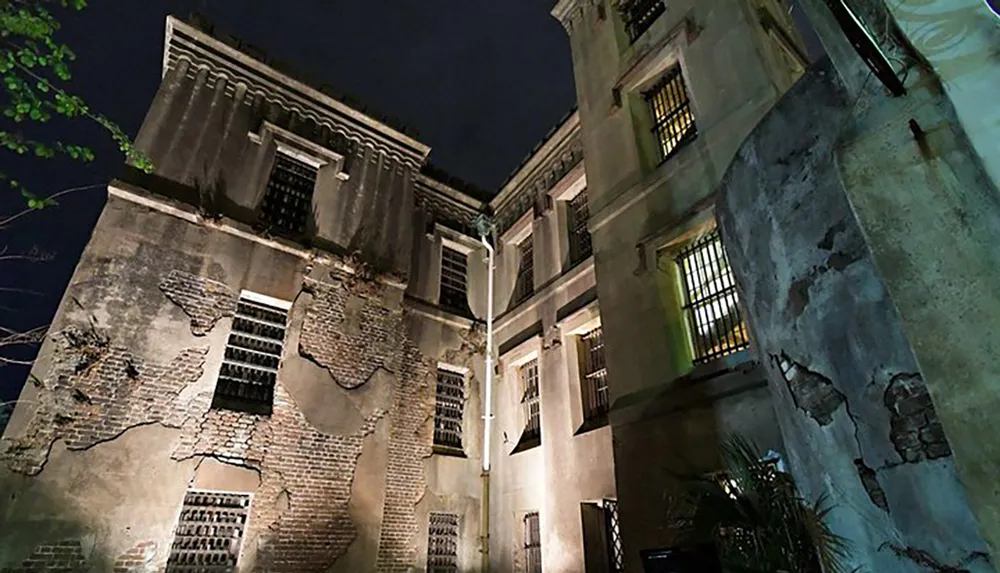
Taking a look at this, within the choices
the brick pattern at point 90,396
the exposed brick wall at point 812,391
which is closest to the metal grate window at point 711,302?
the exposed brick wall at point 812,391

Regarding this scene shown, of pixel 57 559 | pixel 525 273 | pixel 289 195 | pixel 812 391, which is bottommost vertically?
pixel 57 559

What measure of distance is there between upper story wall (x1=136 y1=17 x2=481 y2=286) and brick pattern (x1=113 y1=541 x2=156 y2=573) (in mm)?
6102

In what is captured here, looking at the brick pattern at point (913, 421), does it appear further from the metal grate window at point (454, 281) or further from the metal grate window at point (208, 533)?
the metal grate window at point (454, 281)

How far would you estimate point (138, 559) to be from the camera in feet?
23.1

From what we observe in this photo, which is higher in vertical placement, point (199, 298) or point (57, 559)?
point (199, 298)

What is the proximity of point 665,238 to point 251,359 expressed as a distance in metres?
8.34

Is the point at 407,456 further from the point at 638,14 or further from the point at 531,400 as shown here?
the point at 638,14

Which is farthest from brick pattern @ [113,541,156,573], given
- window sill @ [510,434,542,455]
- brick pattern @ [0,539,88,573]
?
window sill @ [510,434,542,455]

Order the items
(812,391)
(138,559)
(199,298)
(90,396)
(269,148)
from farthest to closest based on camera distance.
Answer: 1. (269,148)
2. (199,298)
3. (90,396)
4. (138,559)
5. (812,391)

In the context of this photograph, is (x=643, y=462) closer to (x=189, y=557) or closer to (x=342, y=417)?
(x=342, y=417)

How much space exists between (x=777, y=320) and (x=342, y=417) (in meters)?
8.41

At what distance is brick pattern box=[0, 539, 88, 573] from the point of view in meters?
6.35

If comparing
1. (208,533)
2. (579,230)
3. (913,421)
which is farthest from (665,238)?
(208,533)

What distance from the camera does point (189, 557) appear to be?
297 inches
